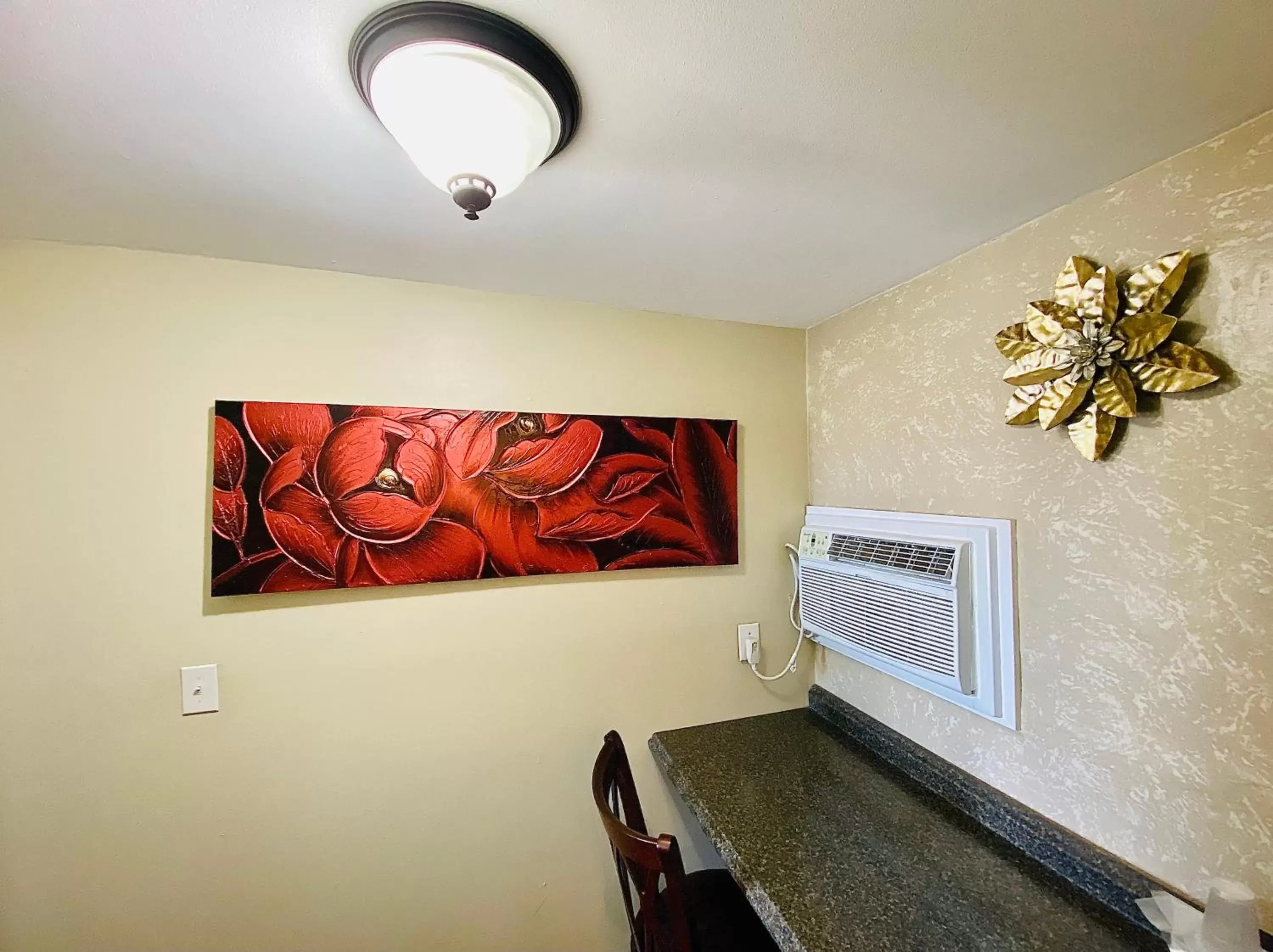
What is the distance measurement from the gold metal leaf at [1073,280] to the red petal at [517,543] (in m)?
1.26

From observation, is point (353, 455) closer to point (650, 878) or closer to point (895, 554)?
point (650, 878)

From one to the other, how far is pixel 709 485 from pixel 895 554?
0.58 m

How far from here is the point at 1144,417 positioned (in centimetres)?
96

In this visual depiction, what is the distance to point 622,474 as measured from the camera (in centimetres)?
162

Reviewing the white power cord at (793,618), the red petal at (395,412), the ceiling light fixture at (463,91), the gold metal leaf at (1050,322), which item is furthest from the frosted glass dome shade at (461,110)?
the white power cord at (793,618)

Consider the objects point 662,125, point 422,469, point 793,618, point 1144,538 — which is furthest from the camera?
point 793,618

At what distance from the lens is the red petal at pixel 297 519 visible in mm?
1293

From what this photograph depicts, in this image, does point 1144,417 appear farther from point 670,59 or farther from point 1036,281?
point 670,59

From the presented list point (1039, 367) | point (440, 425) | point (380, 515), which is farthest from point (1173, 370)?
point (380, 515)

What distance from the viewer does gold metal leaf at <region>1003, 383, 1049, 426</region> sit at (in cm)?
111

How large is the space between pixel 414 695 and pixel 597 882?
0.80 meters

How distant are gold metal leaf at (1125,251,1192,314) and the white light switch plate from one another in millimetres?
2065

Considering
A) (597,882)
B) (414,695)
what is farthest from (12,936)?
(597,882)

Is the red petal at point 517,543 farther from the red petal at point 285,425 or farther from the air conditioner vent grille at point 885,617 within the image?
the air conditioner vent grille at point 885,617
